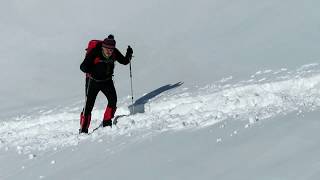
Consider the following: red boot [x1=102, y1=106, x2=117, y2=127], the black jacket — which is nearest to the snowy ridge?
red boot [x1=102, y1=106, x2=117, y2=127]

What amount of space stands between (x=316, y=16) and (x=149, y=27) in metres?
5.12

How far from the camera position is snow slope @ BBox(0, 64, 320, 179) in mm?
6951

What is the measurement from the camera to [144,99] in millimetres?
12891

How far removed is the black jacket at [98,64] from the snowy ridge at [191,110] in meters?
0.91

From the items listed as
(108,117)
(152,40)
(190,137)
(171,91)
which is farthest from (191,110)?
(152,40)

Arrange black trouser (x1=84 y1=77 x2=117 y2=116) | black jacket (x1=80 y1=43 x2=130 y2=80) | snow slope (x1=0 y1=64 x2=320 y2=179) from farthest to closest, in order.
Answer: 1. black trouser (x1=84 y1=77 x2=117 y2=116)
2. black jacket (x1=80 y1=43 x2=130 y2=80)
3. snow slope (x1=0 y1=64 x2=320 y2=179)

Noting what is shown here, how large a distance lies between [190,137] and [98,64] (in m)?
2.77

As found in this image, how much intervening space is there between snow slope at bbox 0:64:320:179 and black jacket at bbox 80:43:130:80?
92 cm

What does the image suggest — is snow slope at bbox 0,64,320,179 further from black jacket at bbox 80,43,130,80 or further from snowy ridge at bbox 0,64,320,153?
black jacket at bbox 80,43,130,80

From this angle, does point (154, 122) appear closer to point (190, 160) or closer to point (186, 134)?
point (186, 134)

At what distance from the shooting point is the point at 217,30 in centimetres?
1808

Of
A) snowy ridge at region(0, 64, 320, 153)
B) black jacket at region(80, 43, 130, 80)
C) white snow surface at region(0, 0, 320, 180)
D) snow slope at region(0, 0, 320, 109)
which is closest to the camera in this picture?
white snow surface at region(0, 0, 320, 180)

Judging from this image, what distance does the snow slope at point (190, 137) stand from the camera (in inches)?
274

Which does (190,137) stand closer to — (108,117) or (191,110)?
(191,110)
